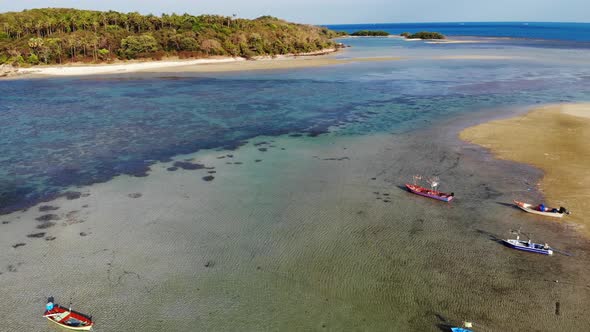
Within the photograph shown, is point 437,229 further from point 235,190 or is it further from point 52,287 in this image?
point 52,287

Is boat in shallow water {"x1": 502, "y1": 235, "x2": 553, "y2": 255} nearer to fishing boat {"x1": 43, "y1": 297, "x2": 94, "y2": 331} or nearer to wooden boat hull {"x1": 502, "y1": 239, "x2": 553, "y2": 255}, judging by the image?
wooden boat hull {"x1": 502, "y1": 239, "x2": 553, "y2": 255}

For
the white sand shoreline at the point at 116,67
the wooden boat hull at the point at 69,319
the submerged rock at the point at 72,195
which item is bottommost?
the wooden boat hull at the point at 69,319

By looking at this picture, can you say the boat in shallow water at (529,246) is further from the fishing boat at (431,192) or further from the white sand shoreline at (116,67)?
the white sand shoreline at (116,67)

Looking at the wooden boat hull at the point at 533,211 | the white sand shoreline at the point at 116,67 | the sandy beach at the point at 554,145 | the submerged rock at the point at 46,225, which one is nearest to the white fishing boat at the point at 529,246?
the wooden boat hull at the point at 533,211

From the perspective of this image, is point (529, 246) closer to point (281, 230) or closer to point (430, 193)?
point (430, 193)

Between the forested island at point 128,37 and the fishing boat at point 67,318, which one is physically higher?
the forested island at point 128,37

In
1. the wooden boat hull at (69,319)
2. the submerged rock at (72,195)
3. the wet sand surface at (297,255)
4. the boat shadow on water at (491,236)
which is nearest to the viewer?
the wooden boat hull at (69,319)
